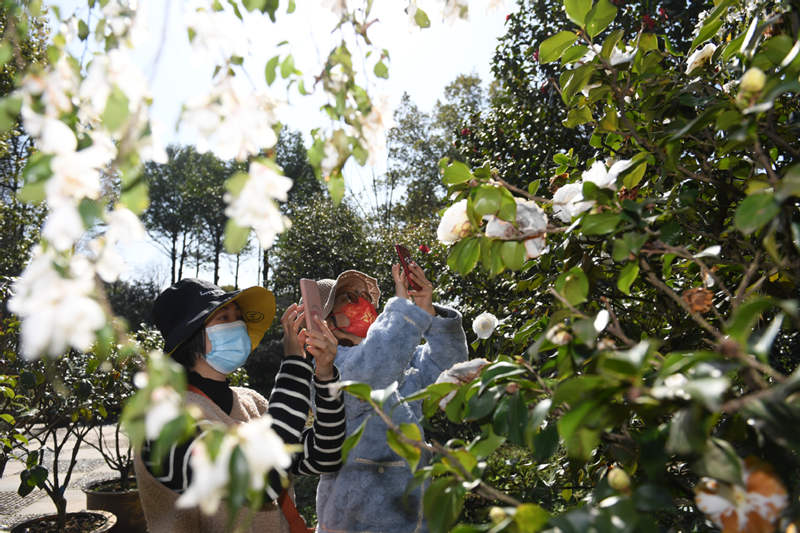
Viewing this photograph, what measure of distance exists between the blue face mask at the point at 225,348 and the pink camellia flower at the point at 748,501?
4.73 feet

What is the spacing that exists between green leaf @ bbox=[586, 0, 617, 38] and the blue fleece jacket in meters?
0.96

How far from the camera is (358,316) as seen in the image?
2.10 meters

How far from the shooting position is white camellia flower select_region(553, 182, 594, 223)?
1.01 m

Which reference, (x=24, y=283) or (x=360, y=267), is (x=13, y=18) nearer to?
(x=24, y=283)

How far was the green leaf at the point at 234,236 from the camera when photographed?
0.62m

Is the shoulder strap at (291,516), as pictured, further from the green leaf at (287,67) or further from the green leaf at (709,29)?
the green leaf at (709,29)

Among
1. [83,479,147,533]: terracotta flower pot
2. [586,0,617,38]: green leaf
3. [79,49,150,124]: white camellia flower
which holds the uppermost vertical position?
[586,0,617,38]: green leaf

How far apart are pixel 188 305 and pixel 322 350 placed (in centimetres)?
52

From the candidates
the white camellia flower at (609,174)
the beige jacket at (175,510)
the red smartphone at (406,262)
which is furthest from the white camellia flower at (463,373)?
the red smartphone at (406,262)

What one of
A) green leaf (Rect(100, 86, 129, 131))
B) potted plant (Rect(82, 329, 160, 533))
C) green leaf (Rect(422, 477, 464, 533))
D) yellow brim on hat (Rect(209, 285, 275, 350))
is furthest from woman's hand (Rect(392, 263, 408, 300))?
potted plant (Rect(82, 329, 160, 533))

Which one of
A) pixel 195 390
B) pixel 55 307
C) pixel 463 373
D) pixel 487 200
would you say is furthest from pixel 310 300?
pixel 55 307

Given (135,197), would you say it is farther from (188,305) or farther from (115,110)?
(188,305)

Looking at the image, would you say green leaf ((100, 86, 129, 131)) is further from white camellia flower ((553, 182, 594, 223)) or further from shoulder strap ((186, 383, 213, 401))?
shoulder strap ((186, 383, 213, 401))

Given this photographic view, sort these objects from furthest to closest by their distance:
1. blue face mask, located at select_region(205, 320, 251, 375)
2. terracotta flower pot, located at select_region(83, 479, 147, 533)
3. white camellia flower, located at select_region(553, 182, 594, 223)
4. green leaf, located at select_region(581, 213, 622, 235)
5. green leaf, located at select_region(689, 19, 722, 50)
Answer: terracotta flower pot, located at select_region(83, 479, 147, 533), blue face mask, located at select_region(205, 320, 251, 375), green leaf, located at select_region(689, 19, 722, 50), white camellia flower, located at select_region(553, 182, 594, 223), green leaf, located at select_region(581, 213, 622, 235)
